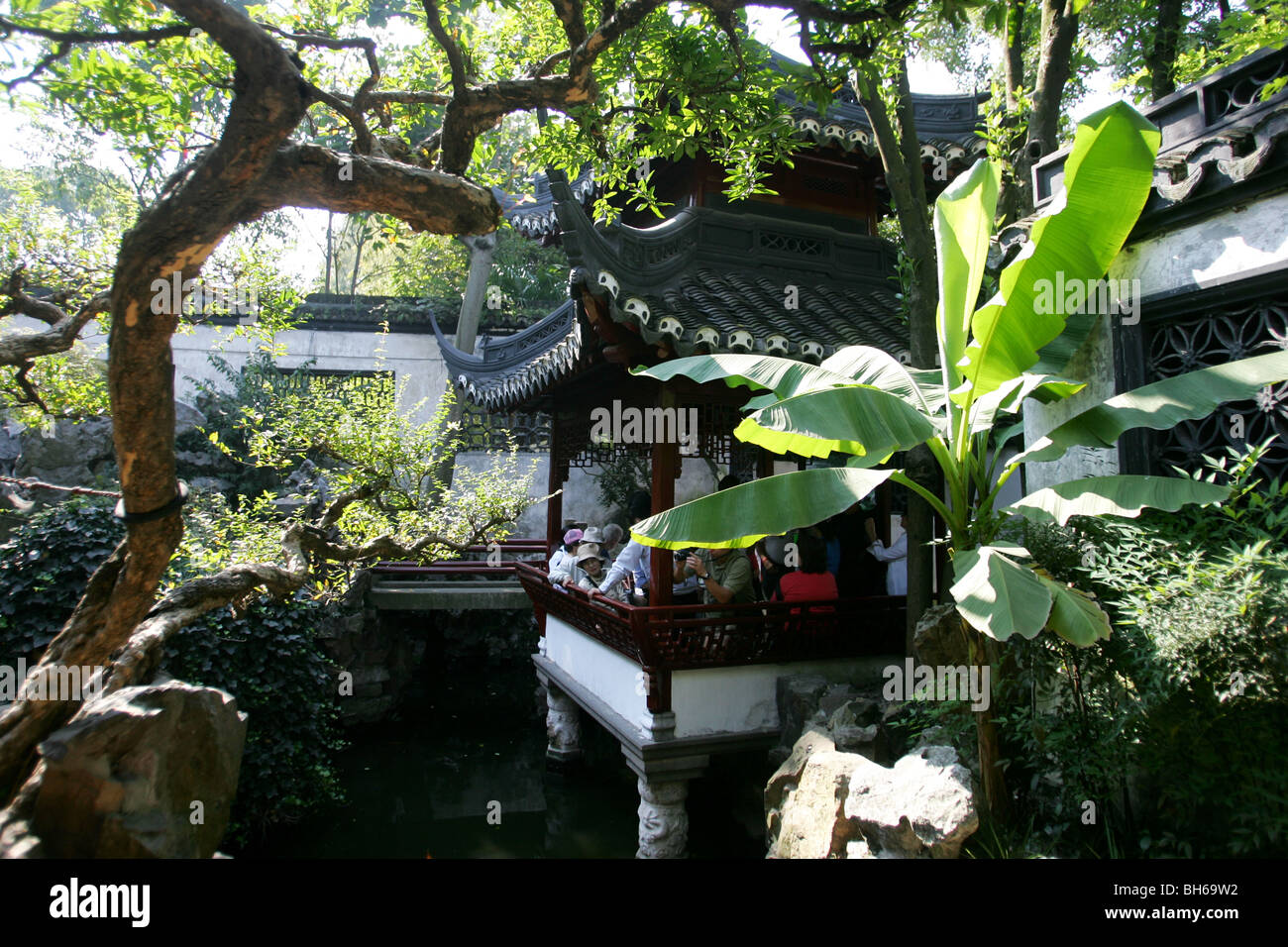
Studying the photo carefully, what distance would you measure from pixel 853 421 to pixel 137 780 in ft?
9.28

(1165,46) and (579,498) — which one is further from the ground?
(1165,46)

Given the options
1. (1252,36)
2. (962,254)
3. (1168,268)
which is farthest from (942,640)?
(1252,36)

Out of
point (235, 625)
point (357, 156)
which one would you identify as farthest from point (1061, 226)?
point (235, 625)

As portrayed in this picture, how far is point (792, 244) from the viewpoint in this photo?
299 inches

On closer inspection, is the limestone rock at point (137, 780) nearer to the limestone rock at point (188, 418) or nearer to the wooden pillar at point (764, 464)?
the wooden pillar at point (764, 464)

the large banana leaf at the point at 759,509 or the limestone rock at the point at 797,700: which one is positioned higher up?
the large banana leaf at the point at 759,509

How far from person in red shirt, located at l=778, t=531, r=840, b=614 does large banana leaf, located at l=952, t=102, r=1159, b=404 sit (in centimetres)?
313

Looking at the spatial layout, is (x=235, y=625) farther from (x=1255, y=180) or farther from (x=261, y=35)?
(x=1255, y=180)

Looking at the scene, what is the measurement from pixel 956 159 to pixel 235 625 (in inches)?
295

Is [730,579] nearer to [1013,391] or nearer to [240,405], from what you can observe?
[1013,391]

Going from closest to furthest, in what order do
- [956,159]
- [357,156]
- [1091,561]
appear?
[357,156] < [1091,561] < [956,159]

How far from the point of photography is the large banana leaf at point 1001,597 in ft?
8.36

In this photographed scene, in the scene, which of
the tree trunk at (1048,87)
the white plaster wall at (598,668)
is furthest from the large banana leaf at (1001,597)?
the white plaster wall at (598,668)

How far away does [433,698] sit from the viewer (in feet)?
36.2
